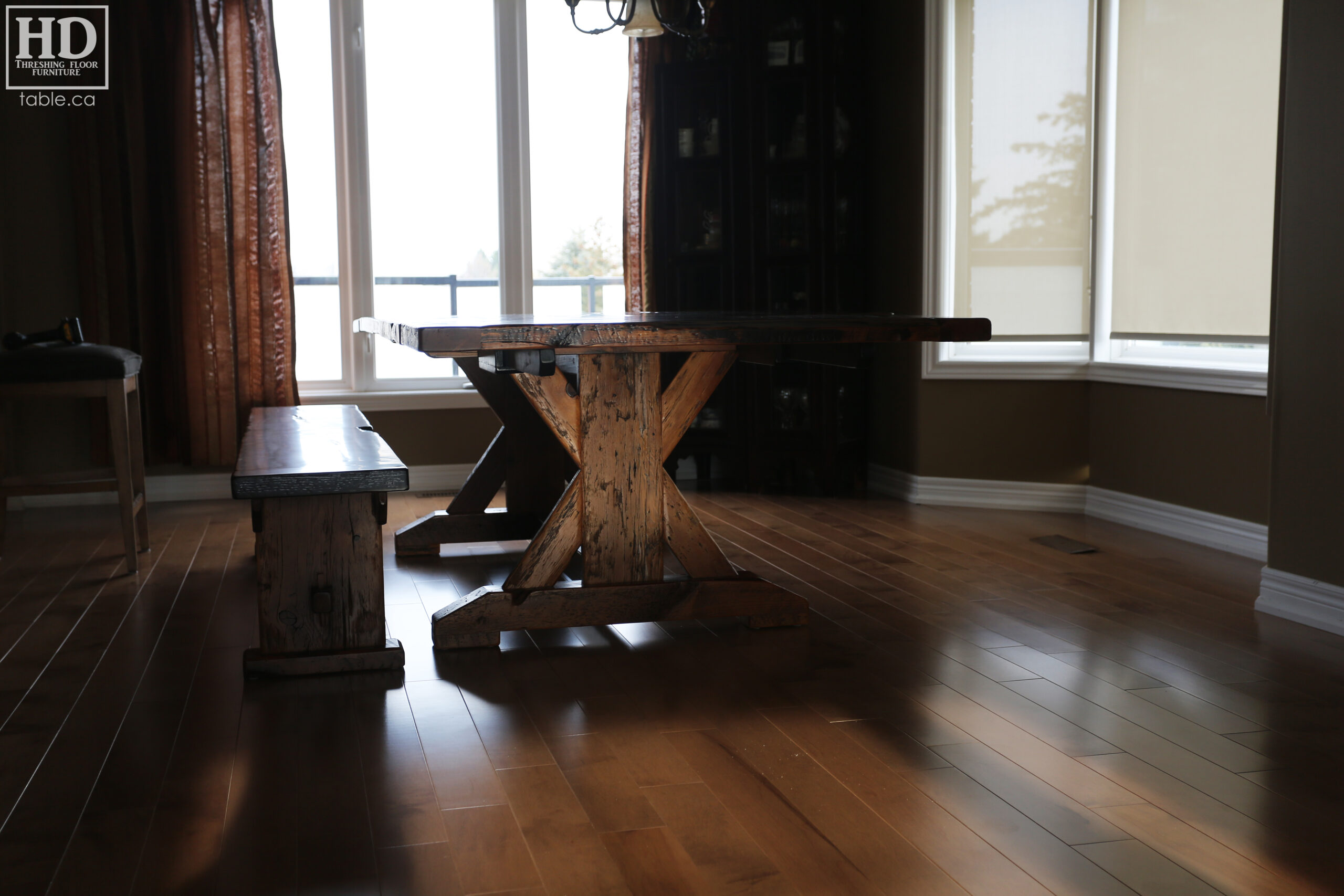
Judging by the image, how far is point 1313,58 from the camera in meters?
2.74

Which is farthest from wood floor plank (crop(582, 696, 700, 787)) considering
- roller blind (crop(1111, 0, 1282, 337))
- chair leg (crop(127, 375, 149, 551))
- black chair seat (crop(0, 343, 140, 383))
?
roller blind (crop(1111, 0, 1282, 337))

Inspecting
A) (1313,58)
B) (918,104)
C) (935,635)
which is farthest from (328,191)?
(1313,58)

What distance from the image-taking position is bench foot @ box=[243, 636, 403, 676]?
2381 millimetres

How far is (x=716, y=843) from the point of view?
1.63 m

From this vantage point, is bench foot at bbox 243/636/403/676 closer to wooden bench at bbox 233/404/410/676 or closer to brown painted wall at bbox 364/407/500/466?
wooden bench at bbox 233/404/410/676

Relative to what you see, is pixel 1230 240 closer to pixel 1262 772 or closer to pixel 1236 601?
pixel 1236 601

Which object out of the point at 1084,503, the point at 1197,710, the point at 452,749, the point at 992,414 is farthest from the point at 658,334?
the point at 1084,503

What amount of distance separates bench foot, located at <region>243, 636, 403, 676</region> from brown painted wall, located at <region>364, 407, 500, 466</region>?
263cm

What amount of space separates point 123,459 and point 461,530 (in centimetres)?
107

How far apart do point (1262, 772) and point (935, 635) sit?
35.5 inches

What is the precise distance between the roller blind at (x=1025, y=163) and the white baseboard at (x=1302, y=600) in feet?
5.38

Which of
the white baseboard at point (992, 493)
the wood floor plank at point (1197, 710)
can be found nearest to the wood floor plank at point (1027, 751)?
the wood floor plank at point (1197, 710)

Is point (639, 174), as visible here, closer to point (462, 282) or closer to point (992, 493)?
point (462, 282)

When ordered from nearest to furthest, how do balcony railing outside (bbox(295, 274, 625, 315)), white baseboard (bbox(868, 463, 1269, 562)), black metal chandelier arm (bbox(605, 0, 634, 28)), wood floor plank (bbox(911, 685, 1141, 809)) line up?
wood floor plank (bbox(911, 685, 1141, 809)), black metal chandelier arm (bbox(605, 0, 634, 28)), white baseboard (bbox(868, 463, 1269, 562)), balcony railing outside (bbox(295, 274, 625, 315))
